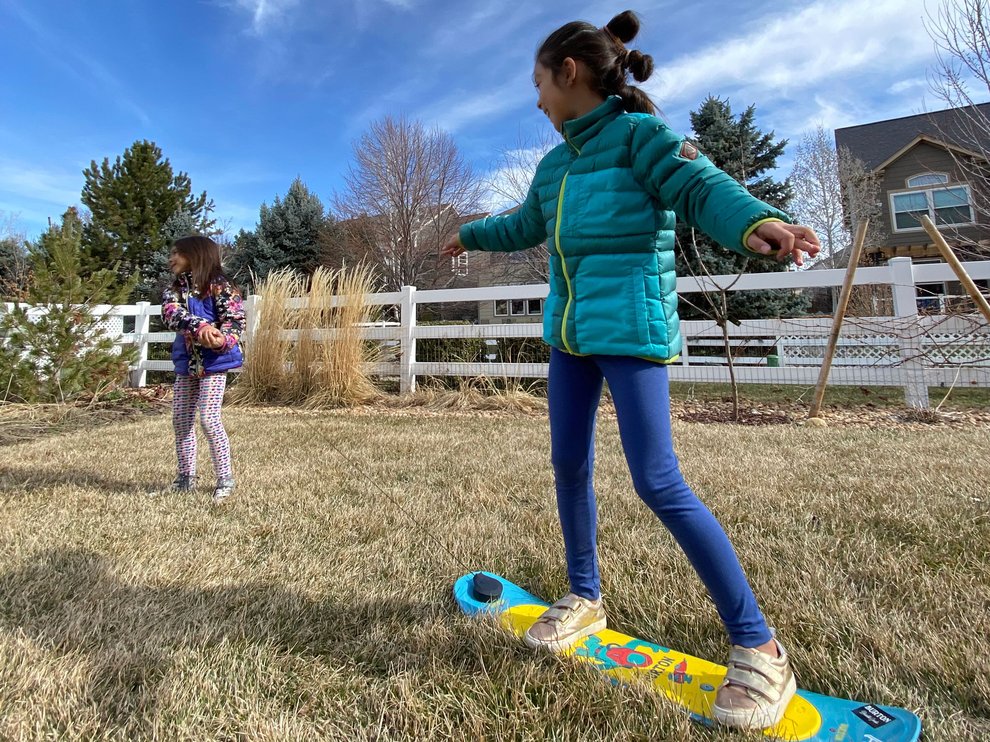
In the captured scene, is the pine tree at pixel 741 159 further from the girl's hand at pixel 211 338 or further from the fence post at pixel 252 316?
the girl's hand at pixel 211 338

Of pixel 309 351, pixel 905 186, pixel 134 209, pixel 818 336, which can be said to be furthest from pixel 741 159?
pixel 134 209

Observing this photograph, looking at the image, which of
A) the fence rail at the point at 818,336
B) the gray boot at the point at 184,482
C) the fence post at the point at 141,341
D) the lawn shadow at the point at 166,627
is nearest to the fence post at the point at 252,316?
the fence rail at the point at 818,336

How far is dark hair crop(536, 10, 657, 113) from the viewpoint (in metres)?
1.41

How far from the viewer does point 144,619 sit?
1.47 metres

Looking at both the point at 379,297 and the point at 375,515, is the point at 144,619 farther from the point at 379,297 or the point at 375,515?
the point at 379,297

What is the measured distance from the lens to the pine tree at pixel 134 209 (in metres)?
21.1

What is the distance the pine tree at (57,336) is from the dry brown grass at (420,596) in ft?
11.1

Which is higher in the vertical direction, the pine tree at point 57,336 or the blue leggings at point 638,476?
the pine tree at point 57,336

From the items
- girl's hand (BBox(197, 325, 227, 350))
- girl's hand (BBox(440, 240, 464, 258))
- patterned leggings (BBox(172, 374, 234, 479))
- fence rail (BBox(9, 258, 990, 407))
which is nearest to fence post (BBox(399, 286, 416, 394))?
fence rail (BBox(9, 258, 990, 407))

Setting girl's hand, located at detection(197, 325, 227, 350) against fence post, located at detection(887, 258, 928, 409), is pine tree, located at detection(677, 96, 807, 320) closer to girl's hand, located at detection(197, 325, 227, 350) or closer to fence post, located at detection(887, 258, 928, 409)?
fence post, located at detection(887, 258, 928, 409)

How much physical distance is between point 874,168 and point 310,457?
2345 centimetres

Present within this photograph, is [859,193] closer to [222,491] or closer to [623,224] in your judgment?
[623,224]

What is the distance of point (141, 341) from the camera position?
8836 mm

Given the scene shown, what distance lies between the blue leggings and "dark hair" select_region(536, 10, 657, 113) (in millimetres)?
745
